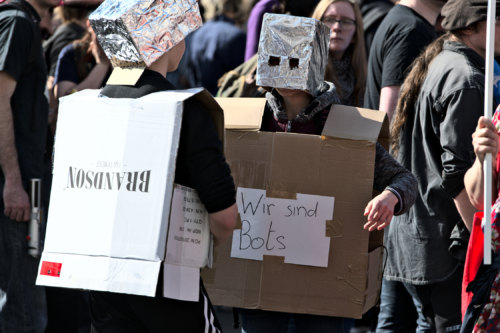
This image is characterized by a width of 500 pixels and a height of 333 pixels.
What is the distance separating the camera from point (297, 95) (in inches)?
131

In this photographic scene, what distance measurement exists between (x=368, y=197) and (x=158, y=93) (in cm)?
92

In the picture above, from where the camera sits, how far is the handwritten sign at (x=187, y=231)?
8.77 ft

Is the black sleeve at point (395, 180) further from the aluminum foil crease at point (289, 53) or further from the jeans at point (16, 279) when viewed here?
the jeans at point (16, 279)

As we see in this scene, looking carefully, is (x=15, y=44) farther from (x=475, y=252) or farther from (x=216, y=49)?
(x=216, y=49)

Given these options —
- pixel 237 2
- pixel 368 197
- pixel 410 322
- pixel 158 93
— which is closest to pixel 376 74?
pixel 410 322

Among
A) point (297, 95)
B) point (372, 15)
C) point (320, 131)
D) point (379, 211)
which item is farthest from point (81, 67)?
point (379, 211)

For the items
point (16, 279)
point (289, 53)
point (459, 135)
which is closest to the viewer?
point (289, 53)

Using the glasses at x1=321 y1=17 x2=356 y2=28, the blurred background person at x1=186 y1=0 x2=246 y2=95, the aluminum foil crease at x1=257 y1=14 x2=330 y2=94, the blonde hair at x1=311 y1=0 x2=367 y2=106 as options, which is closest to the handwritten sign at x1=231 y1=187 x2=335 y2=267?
the aluminum foil crease at x1=257 y1=14 x2=330 y2=94

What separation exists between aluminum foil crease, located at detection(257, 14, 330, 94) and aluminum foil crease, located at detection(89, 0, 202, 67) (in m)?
0.49

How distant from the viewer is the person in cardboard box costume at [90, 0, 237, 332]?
106 inches

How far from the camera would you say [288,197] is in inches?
125

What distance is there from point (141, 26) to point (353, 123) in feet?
2.94

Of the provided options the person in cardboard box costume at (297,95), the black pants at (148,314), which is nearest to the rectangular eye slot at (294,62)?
the person in cardboard box costume at (297,95)

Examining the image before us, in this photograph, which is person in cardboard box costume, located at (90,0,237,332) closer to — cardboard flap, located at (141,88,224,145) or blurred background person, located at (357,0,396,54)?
cardboard flap, located at (141,88,224,145)
